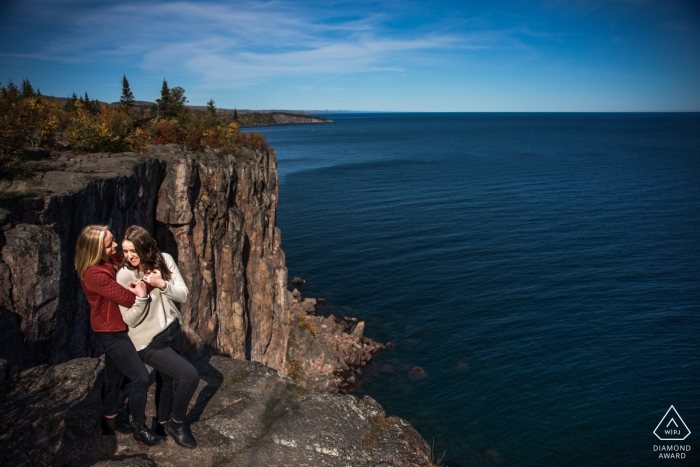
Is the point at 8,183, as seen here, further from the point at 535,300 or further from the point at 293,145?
the point at 293,145

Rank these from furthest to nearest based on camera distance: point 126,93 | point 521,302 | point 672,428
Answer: point 126,93
point 521,302
point 672,428

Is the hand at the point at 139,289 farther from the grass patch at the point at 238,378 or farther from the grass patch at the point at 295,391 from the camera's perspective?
the grass patch at the point at 295,391

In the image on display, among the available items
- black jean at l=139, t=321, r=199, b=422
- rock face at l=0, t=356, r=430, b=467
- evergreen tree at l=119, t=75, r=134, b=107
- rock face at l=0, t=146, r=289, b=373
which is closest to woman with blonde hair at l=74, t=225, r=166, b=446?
black jean at l=139, t=321, r=199, b=422

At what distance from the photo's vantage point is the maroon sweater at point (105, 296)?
24.9 ft

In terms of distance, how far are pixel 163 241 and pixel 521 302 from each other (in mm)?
38408

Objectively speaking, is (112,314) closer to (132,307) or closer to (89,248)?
(132,307)

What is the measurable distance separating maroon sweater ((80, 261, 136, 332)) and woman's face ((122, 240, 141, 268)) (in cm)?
35

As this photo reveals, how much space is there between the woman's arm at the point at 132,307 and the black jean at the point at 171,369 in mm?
463

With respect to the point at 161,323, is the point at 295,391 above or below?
below

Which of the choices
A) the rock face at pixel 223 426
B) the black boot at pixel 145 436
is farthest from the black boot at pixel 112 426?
the black boot at pixel 145 436

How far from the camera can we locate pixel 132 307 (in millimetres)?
7871

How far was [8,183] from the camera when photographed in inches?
599


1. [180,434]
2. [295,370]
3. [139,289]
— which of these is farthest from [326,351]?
[139,289]

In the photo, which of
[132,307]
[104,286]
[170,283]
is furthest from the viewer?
[170,283]
